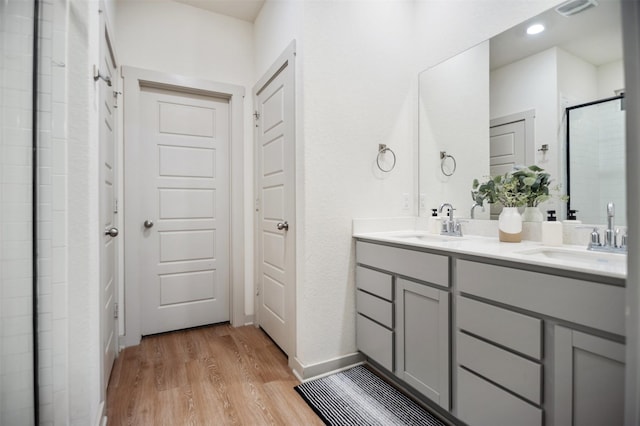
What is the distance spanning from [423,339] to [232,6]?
9.34 ft

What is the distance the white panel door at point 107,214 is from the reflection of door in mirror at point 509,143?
6.86ft

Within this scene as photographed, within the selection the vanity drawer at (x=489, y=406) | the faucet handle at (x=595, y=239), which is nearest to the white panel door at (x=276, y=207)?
the vanity drawer at (x=489, y=406)

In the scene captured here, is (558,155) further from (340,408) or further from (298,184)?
(340,408)

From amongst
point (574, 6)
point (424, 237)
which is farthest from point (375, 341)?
point (574, 6)

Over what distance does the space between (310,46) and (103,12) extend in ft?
3.60

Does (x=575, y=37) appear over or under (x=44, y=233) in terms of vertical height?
over

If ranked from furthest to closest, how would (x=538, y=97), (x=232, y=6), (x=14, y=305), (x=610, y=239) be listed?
(x=232, y=6) < (x=538, y=97) < (x=610, y=239) < (x=14, y=305)

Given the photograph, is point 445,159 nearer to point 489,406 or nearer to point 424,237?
point 424,237

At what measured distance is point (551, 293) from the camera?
3.45 ft

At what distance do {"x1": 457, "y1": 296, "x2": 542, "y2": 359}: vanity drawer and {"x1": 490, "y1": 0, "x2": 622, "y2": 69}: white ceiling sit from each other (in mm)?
1209

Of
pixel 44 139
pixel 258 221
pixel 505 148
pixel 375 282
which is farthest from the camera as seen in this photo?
pixel 258 221

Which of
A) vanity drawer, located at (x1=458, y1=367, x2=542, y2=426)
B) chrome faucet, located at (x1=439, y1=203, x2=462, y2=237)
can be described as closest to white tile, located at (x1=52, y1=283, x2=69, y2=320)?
vanity drawer, located at (x1=458, y1=367, x2=542, y2=426)

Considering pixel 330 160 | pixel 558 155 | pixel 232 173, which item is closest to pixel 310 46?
pixel 330 160

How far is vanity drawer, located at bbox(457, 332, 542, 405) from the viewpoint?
1099mm
